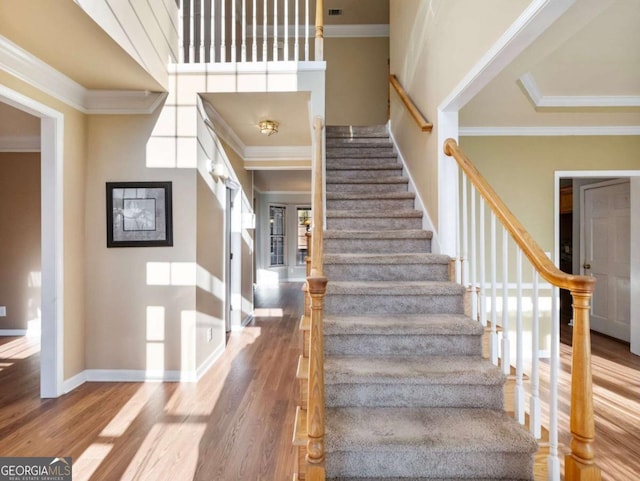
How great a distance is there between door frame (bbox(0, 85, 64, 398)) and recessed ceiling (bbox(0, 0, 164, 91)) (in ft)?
1.45

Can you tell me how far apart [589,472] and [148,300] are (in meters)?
3.19

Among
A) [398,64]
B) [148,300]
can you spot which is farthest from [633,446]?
[398,64]

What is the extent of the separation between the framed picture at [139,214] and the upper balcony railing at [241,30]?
49.1 inches

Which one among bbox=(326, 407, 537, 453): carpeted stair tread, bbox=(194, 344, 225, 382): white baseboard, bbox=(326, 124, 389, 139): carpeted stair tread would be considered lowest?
bbox=(194, 344, 225, 382): white baseboard

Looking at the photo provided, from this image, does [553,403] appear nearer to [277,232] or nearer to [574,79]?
[574,79]

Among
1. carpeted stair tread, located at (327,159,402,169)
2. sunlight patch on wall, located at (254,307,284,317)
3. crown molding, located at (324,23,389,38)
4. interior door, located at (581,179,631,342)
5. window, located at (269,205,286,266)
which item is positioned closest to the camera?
carpeted stair tread, located at (327,159,402,169)

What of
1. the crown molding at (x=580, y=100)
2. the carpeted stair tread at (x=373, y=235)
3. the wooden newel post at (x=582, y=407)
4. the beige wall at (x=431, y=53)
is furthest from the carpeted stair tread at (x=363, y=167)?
the wooden newel post at (x=582, y=407)

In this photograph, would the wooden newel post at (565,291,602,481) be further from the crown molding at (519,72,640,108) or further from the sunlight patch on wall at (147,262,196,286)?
the sunlight patch on wall at (147,262,196,286)

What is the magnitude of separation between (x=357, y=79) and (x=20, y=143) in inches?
202

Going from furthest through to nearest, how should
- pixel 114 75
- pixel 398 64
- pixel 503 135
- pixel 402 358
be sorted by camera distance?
pixel 398 64 → pixel 503 135 → pixel 114 75 → pixel 402 358

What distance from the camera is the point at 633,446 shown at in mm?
2203

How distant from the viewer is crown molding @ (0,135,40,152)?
4.42 meters

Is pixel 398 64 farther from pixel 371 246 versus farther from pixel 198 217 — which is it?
pixel 198 217

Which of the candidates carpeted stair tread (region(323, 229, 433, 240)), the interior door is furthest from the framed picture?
the interior door
